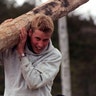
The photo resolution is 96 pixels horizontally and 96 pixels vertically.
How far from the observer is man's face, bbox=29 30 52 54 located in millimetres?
4164

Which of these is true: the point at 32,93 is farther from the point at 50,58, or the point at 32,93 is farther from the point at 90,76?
the point at 90,76

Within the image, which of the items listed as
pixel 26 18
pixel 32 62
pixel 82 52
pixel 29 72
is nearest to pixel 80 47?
pixel 82 52

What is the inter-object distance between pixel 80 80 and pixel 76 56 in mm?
2414

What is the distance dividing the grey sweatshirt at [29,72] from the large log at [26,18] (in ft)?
0.29

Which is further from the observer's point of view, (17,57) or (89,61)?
(89,61)

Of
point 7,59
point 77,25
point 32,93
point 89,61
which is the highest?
point 77,25

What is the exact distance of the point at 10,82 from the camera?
4293 mm

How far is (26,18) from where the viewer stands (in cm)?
445

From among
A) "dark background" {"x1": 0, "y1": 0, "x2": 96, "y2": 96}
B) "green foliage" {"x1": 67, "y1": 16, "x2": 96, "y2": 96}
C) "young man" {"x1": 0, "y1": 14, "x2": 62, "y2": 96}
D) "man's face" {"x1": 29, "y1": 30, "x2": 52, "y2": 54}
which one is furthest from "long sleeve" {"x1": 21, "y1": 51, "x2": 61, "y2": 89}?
"green foliage" {"x1": 67, "y1": 16, "x2": 96, "y2": 96}

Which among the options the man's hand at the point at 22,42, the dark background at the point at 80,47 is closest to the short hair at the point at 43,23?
the man's hand at the point at 22,42

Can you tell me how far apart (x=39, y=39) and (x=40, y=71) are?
0.87ft

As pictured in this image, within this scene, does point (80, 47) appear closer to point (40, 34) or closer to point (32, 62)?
point (32, 62)

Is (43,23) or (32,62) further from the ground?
(43,23)

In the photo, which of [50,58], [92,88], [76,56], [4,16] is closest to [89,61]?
[76,56]
